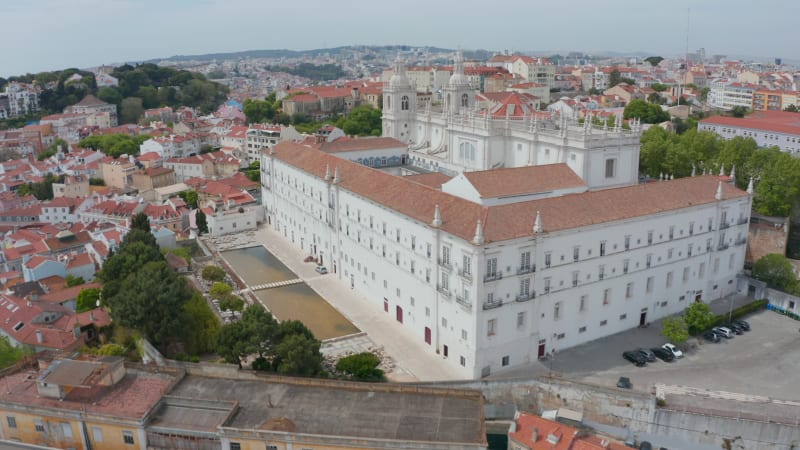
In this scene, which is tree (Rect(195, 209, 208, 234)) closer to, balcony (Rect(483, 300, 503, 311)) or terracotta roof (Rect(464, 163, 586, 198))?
terracotta roof (Rect(464, 163, 586, 198))

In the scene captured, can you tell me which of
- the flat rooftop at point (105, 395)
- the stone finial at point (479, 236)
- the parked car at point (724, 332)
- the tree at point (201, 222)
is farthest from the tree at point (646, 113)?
the flat rooftop at point (105, 395)

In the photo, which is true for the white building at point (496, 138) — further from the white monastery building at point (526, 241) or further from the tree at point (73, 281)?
the tree at point (73, 281)

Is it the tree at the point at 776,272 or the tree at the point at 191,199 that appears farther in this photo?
the tree at the point at 191,199

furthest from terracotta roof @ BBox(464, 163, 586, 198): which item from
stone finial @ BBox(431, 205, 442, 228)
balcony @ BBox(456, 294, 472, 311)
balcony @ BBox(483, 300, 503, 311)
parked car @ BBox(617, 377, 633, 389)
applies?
parked car @ BBox(617, 377, 633, 389)

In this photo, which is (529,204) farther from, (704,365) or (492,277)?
(704,365)

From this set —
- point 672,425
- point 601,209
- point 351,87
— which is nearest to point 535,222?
point 601,209

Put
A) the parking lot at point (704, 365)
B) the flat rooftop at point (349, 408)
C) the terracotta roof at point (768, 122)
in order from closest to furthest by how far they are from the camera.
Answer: the flat rooftop at point (349, 408) → the parking lot at point (704, 365) → the terracotta roof at point (768, 122)
